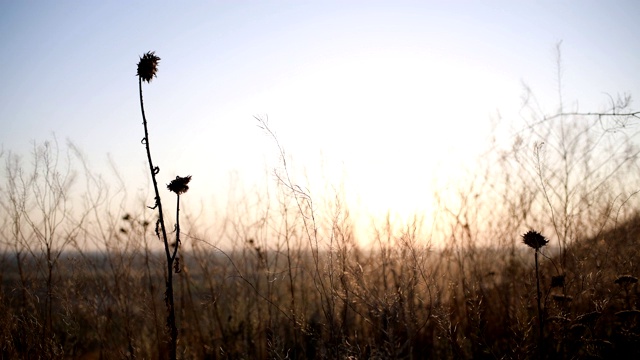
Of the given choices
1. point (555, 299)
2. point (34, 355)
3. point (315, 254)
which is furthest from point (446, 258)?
point (34, 355)

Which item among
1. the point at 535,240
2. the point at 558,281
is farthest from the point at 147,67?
the point at 558,281

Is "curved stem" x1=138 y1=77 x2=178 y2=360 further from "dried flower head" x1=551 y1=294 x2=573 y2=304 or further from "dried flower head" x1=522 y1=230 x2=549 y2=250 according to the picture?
"dried flower head" x1=551 y1=294 x2=573 y2=304

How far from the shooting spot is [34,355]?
2.54 meters

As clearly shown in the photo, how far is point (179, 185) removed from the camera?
5.59 ft

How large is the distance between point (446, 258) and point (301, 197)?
212 cm

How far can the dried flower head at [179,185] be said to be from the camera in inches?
66.9

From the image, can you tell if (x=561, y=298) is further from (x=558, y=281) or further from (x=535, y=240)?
(x=535, y=240)

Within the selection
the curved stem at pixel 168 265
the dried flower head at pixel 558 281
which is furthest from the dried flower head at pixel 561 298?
the curved stem at pixel 168 265

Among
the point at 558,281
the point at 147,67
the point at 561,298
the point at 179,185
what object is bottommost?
the point at 561,298

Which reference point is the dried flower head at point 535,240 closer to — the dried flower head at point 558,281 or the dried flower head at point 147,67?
the dried flower head at point 558,281

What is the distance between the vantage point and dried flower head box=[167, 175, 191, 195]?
170cm

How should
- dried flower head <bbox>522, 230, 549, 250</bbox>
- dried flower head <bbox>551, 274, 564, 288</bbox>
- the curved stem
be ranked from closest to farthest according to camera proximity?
the curved stem → dried flower head <bbox>522, 230, 549, 250</bbox> → dried flower head <bbox>551, 274, 564, 288</bbox>

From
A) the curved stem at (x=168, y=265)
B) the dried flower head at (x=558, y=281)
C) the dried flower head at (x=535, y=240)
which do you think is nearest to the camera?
the curved stem at (x=168, y=265)

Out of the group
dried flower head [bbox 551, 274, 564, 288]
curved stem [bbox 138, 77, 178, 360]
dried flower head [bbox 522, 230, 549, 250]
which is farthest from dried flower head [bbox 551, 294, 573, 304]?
curved stem [bbox 138, 77, 178, 360]
